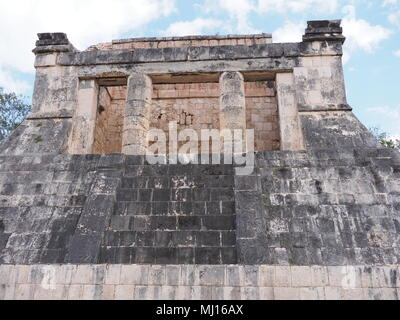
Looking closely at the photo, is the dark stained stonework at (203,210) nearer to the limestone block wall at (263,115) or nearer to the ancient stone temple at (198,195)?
the ancient stone temple at (198,195)

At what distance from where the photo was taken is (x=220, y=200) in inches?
283

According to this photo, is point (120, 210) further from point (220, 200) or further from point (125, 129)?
point (125, 129)

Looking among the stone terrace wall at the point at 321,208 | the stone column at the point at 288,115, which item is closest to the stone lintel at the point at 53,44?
the stone column at the point at 288,115

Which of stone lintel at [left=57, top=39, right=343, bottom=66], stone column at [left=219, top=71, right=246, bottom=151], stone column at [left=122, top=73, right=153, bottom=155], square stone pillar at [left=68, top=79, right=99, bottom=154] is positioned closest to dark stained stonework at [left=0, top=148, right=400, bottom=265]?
stone column at [left=122, top=73, right=153, bottom=155]

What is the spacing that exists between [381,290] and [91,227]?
458cm

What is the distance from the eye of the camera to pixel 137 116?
910 centimetres

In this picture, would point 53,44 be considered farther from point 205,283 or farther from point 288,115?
point 205,283

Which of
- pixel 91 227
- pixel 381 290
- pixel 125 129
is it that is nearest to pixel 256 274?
pixel 381 290

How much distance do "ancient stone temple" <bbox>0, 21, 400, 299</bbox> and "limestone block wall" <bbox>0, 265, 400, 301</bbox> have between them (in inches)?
0.6

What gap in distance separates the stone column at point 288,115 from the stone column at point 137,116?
310 cm

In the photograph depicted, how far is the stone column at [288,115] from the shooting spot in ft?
28.8

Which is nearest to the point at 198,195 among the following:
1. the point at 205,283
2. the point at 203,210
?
the point at 203,210

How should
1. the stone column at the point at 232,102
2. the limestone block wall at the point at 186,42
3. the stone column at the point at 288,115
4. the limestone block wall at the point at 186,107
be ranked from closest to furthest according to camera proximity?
the stone column at the point at 288,115, the stone column at the point at 232,102, the limestone block wall at the point at 186,107, the limestone block wall at the point at 186,42

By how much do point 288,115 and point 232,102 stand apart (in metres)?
1.31
